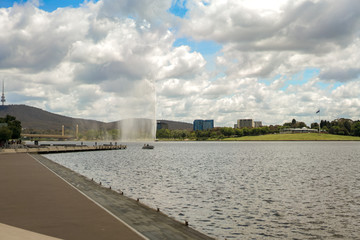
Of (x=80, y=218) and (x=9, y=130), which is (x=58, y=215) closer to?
(x=80, y=218)

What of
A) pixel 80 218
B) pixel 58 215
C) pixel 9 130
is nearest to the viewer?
pixel 80 218

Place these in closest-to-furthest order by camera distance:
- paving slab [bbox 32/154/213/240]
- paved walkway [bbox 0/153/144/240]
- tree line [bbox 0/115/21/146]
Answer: paved walkway [bbox 0/153/144/240] < paving slab [bbox 32/154/213/240] < tree line [bbox 0/115/21/146]

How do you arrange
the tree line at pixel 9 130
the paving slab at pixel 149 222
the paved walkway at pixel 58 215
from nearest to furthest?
the paved walkway at pixel 58 215 < the paving slab at pixel 149 222 < the tree line at pixel 9 130

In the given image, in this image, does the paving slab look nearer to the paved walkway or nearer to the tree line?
the paved walkway

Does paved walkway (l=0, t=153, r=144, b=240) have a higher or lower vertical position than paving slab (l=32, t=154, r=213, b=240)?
higher

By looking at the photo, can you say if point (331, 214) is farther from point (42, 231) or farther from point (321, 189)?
point (42, 231)

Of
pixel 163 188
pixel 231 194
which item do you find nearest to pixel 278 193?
pixel 231 194

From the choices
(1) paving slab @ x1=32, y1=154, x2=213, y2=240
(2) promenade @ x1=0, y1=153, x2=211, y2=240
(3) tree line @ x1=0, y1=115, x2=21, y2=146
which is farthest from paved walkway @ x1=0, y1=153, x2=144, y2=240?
(3) tree line @ x1=0, y1=115, x2=21, y2=146

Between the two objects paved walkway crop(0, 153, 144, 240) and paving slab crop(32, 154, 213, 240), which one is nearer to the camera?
paved walkway crop(0, 153, 144, 240)

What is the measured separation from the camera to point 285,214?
24.2 m

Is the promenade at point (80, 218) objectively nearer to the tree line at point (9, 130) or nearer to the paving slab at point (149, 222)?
the paving slab at point (149, 222)

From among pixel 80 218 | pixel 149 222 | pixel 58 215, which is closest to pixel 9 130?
pixel 58 215

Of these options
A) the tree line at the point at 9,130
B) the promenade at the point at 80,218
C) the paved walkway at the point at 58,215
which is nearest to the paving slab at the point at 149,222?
the promenade at the point at 80,218

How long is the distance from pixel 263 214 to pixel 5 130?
108m
